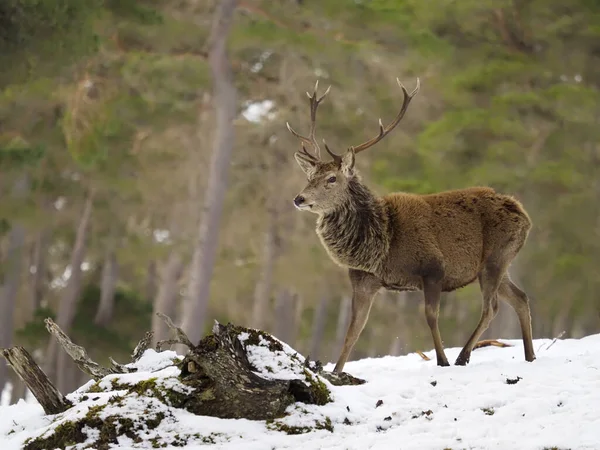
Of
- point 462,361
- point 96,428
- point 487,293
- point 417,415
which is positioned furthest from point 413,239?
point 96,428

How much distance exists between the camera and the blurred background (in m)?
18.2

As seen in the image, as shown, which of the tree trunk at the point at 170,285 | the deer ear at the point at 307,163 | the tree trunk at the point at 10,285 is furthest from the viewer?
the tree trunk at the point at 170,285

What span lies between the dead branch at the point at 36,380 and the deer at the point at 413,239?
240cm

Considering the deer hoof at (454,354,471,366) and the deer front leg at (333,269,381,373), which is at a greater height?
the deer front leg at (333,269,381,373)

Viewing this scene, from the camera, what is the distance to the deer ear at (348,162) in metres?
7.43

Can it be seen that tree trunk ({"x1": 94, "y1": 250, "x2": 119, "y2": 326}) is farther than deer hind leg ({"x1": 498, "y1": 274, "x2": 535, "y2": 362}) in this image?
Yes

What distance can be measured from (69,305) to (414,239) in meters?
18.2

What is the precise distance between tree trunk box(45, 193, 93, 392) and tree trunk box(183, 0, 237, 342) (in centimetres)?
692

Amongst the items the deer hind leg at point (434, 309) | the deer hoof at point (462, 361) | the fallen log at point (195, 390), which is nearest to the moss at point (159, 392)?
the fallen log at point (195, 390)

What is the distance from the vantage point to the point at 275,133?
69.8 ft

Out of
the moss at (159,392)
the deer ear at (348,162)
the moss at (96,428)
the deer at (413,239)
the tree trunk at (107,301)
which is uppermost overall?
the tree trunk at (107,301)

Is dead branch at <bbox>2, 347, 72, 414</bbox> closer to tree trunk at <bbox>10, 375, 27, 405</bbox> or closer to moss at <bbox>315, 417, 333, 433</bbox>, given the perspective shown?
moss at <bbox>315, 417, 333, 433</bbox>

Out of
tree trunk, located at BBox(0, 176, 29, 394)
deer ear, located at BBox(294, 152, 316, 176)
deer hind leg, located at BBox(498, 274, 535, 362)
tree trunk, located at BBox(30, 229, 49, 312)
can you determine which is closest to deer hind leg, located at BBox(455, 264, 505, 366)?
deer hind leg, located at BBox(498, 274, 535, 362)

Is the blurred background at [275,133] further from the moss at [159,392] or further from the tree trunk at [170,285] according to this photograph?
the moss at [159,392]
